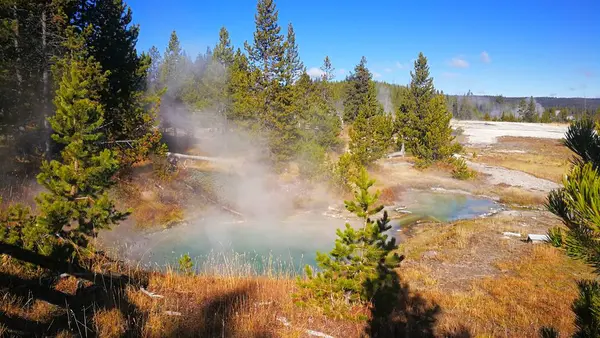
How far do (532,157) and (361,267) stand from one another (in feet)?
186

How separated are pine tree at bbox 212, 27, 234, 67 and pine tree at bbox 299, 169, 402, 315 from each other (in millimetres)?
40644

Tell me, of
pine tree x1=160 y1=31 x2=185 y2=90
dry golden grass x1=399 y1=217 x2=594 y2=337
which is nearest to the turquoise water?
dry golden grass x1=399 y1=217 x2=594 y2=337

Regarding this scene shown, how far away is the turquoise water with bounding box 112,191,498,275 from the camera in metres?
14.4

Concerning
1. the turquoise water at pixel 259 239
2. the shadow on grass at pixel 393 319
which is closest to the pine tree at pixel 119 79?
the turquoise water at pixel 259 239

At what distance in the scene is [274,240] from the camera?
706 inches

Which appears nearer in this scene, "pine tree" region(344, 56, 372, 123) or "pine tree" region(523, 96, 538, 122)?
"pine tree" region(344, 56, 372, 123)

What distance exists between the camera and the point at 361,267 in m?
6.09

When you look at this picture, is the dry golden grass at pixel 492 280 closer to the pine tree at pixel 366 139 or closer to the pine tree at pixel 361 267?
the pine tree at pixel 361 267

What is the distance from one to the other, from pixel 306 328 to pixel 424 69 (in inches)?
1414

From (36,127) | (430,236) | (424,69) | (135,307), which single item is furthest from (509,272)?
(424,69)

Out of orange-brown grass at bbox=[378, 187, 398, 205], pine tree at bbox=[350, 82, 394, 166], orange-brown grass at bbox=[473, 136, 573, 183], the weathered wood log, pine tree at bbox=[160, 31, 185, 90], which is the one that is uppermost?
pine tree at bbox=[160, 31, 185, 90]

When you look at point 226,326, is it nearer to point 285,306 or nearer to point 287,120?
point 285,306

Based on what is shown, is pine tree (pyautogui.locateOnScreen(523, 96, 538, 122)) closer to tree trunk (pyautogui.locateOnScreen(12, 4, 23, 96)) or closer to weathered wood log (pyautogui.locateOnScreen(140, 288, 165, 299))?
tree trunk (pyautogui.locateOnScreen(12, 4, 23, 96))

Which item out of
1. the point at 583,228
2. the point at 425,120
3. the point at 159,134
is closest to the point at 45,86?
the point at 159,134
